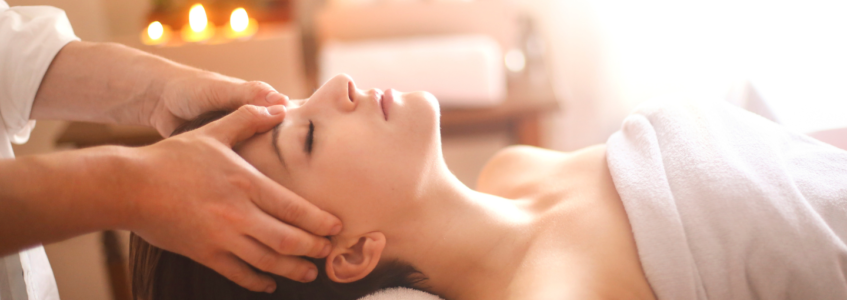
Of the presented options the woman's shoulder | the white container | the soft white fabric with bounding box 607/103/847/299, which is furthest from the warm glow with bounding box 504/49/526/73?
the soft white fabric with bounding box 607/103/847/299

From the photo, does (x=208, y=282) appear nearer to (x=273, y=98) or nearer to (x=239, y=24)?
(x=273, y=98)

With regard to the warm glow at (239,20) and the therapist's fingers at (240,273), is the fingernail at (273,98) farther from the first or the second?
the warm glow at (239,20)

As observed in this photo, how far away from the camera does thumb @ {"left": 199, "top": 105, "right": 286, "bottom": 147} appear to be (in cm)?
76

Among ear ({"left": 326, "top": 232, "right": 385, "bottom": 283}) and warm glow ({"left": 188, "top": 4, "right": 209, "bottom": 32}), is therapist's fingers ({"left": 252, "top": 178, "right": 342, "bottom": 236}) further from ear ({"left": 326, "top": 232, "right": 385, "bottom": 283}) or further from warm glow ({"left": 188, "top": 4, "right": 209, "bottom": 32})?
warm glow ({"left": 188, "top": 4, "right": 209, "bottom": 32})

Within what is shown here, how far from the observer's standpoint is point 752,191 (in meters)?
0.84

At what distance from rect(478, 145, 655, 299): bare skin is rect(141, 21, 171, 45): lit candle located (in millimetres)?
1363

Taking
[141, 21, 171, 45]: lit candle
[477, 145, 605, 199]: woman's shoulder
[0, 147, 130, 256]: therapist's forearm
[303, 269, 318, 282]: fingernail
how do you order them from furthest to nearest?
[141, 21, 171, 45]: lit candle, [477, 145, 605, 199]: woman's shoulder, [303, 269, 318, 282]: fingernail, [0, 147, 130, 256]: therapist's forearm

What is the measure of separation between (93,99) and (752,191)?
1.18 metres

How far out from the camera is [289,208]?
74 centimetres

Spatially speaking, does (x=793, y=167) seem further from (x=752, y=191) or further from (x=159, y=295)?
(x=159, y=295)

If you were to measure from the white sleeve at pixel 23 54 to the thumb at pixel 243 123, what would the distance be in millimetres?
433

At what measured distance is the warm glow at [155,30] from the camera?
1.85m

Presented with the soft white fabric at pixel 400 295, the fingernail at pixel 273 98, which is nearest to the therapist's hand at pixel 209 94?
the fingernail at pixel 273 98

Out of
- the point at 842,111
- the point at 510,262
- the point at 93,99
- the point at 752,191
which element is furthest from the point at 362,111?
the point at 842,111
